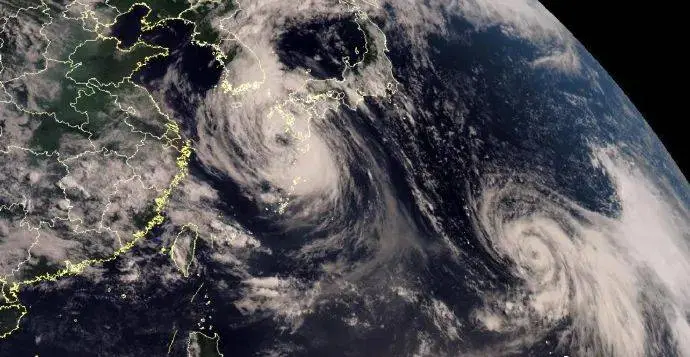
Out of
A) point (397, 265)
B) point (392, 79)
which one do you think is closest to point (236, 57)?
point (392, 79)

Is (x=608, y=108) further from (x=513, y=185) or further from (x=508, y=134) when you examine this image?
(x=513, y=185)

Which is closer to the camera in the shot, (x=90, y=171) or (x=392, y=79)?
(x=90, y=171)

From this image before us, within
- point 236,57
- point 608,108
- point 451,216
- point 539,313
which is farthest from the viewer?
point 608,108

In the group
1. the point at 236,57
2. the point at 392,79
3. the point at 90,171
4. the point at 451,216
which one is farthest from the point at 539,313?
the point at 90,171

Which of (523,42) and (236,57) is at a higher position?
(523,42)

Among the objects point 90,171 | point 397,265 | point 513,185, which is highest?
point 513,185

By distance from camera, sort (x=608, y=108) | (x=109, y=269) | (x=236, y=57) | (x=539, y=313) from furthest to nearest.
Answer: (x=608, y=108)
(x=236, y=57)
(x=539, y=313)
(x=109, y=269)

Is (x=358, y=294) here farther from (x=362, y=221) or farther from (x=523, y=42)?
(x=523, y=42)
